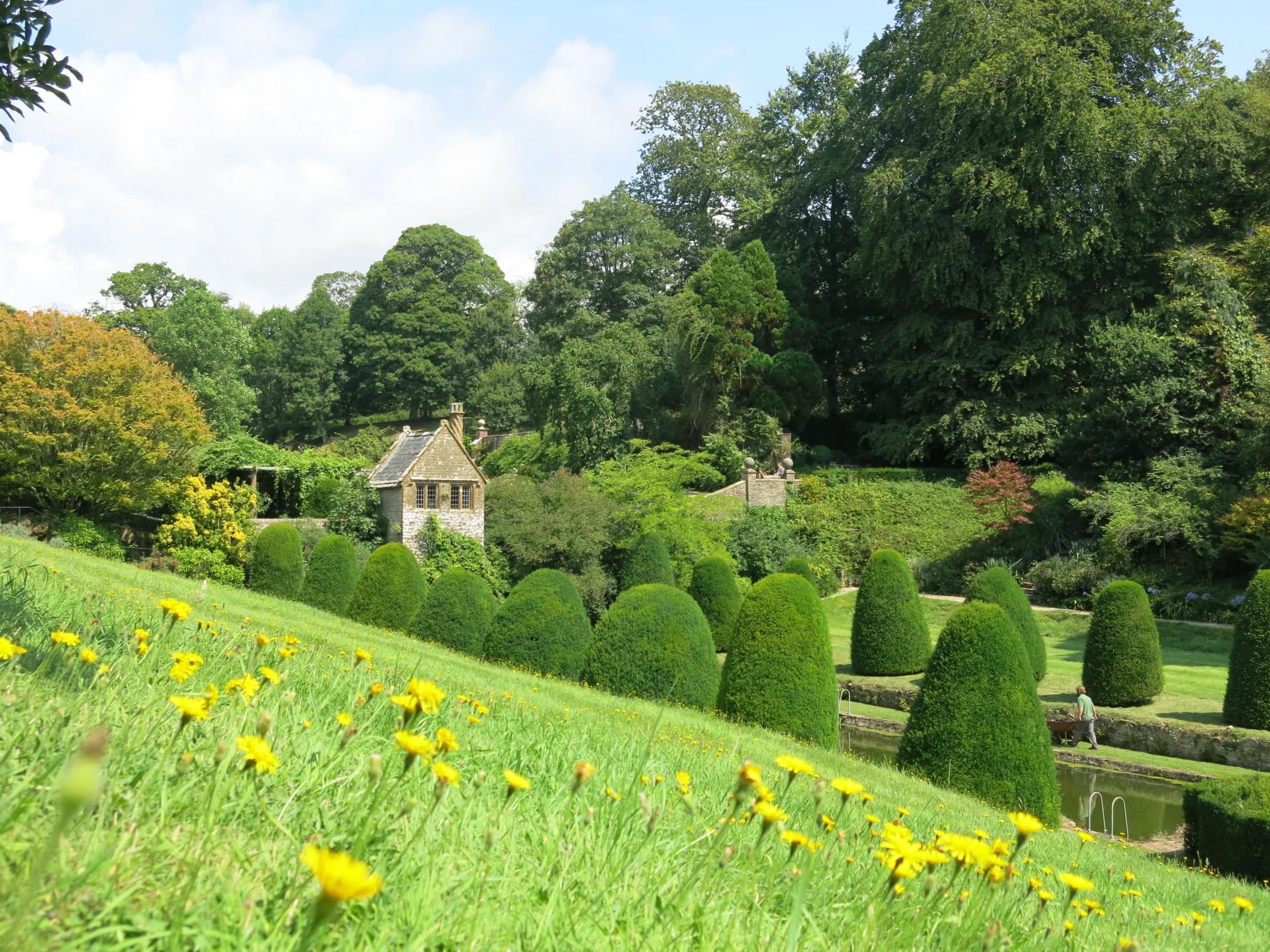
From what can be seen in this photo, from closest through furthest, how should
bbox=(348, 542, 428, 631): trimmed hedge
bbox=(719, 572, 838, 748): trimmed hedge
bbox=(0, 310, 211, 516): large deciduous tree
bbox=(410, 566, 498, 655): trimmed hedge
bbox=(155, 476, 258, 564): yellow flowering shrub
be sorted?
bbox=(719, 572, 838, 748): trimmed hedge
bbox=(410, 566, 498, 655): trimmed hedge
bbox=(348, 542, 428, 631): trimmed hedge
bbox=(0, 310, 211, 516): large deciduous tree
bbox=(155, 476, 258, 564): yellow flowering shrub

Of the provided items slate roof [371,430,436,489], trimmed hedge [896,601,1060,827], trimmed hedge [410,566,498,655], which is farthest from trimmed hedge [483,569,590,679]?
slate roof [371,430,436,489]

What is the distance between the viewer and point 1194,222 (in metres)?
31.8

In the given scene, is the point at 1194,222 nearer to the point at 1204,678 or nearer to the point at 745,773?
the point at 1204,678

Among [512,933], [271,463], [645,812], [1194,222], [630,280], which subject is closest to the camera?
[512,933]

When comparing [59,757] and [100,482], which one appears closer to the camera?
[59,757]

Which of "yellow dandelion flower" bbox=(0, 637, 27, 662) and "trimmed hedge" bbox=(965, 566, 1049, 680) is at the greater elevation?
"yellow dandelion flower" bbox=(0, 637, 27, 662)

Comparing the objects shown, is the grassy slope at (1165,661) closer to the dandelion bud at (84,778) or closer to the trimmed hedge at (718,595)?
the trimmed hedge at (718,595)

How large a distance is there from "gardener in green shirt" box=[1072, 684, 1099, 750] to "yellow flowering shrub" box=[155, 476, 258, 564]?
2216 cm

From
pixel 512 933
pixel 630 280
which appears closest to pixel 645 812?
pixel 512 933

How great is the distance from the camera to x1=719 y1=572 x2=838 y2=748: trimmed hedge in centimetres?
1256

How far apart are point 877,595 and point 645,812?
65.1 feet

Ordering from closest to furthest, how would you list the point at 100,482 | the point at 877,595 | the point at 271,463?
the point at 877,595
the point at 100,482
the point at 271,463

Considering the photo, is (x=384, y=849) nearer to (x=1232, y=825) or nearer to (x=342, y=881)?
(x=342, y=881)

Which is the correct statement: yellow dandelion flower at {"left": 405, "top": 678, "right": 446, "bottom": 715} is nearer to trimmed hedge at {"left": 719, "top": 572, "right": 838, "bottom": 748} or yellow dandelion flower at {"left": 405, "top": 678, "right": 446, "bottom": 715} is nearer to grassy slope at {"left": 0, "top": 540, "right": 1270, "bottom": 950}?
grassy slope at {"left": 0, "top": 540, "right": 1270, "bottom": 950}
